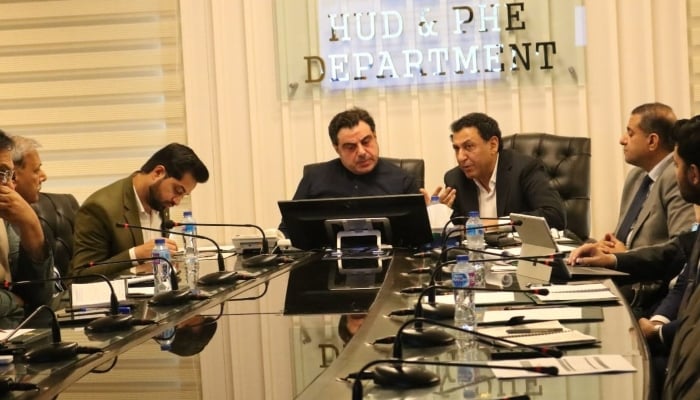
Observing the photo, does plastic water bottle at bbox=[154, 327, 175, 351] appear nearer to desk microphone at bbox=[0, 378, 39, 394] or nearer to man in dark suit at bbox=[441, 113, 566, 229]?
desk microphone at bbox=[0, 378, 39, 394]

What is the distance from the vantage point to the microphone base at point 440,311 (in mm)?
2250

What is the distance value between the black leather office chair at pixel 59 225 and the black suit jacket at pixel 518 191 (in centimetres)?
189

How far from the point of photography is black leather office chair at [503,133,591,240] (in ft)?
16.4

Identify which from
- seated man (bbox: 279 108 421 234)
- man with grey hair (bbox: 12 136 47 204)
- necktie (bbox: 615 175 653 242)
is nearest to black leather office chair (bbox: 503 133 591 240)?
necktie (bbox: 615 175 653 242)

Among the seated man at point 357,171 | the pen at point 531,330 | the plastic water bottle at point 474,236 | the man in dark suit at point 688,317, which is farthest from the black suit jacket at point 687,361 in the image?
the seated man at point 357,171

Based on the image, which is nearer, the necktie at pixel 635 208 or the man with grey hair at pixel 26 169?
the man with grey hair at pixel 26 169

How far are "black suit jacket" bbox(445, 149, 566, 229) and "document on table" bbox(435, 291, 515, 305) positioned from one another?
207 cm

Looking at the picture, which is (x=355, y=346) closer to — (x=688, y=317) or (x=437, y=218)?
(x=688, y=317)

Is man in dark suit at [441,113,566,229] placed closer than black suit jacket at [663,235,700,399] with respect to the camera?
No

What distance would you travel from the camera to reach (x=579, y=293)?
262 centimetres

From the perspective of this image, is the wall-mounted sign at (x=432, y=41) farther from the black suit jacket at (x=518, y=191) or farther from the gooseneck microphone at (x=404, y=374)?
the gooseneck microphone at (x=404, y=374)

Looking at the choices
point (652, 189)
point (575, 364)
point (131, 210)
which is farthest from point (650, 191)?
point (575, 364)

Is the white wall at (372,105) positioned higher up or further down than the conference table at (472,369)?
higher up

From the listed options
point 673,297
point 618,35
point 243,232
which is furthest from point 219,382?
point 618,35
